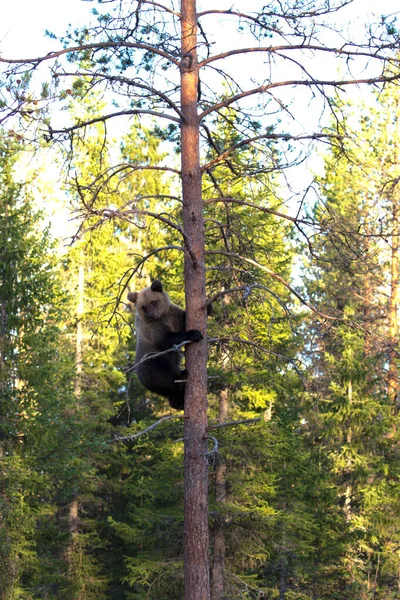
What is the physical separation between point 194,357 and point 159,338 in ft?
3.40

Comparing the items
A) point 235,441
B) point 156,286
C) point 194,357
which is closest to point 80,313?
point 235,441

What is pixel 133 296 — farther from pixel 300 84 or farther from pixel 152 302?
pixel 300 84

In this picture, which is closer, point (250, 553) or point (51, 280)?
point (250, 553)

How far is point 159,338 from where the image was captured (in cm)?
974

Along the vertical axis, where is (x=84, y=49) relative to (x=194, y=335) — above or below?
above

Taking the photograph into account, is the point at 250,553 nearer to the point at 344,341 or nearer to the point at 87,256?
the point at 344,341

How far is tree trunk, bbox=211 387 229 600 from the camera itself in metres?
17.3

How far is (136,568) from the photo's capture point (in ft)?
59.5

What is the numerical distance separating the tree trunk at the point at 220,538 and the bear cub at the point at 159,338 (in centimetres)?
795

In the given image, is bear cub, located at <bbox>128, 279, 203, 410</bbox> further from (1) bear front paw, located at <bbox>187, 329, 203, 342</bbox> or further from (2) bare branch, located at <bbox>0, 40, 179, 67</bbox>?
(2) bare branch, located at <bbox>0, 40, 179, 67</bbox>

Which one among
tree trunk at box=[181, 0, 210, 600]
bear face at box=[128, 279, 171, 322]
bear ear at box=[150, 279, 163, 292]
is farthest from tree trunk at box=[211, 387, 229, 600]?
tree trunk at box=[181, 0, 210, 600]

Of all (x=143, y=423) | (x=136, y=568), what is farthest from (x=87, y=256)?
(x=136, y=568)

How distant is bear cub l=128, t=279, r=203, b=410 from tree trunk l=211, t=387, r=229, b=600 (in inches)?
313

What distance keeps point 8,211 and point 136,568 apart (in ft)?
29.5
